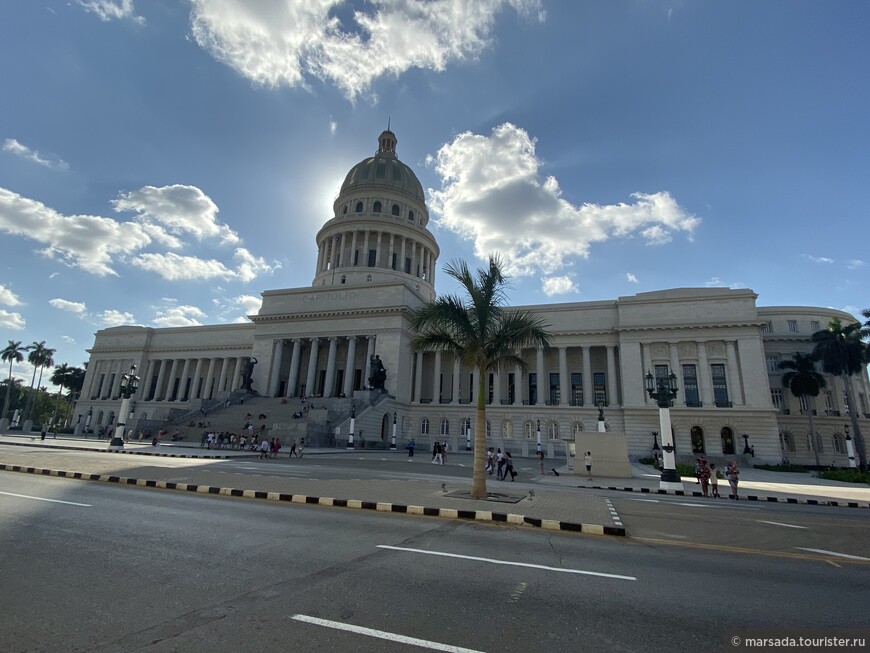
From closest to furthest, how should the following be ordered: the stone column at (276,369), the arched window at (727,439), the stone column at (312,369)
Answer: the arched window at (727,439)
the stone column at (312,369)
the stone column at (276,369)

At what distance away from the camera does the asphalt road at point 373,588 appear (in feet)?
13.5

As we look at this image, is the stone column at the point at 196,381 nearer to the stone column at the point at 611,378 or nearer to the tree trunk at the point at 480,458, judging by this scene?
the stone column at the point at 611,378

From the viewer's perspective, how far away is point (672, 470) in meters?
21.2

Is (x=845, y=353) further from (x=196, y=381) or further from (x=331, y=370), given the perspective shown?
(x=196, y=381)

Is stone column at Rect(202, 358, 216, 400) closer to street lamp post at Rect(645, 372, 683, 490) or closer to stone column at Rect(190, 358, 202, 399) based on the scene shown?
stone column at Rect(190, 358, 202, 399)

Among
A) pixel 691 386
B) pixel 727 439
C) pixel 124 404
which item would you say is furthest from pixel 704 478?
pixel 124 404

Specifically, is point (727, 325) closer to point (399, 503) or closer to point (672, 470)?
point (672, 470)

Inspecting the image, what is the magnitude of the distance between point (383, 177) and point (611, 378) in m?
47.6

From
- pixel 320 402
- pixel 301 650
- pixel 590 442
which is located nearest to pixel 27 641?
pixel 301 650

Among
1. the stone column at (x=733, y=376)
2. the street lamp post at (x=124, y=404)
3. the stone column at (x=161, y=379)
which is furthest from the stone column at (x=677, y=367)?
the stone column at (x=161, y=379)

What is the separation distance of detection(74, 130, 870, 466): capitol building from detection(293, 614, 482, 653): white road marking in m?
33.9

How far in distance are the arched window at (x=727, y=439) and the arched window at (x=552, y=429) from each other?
1550cm

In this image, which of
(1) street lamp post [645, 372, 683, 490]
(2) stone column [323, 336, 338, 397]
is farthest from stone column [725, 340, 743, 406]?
(2) stone column [323, 336, 338, 397]

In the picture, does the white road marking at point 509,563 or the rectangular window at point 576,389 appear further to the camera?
the rectangular window at point 576,389
